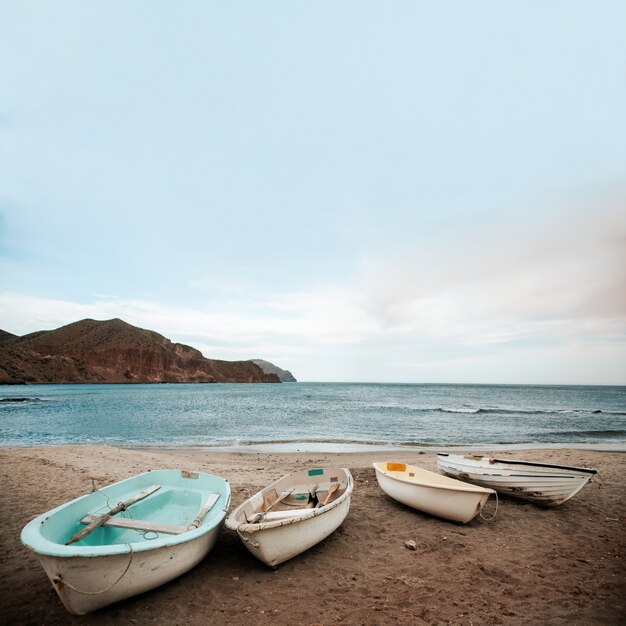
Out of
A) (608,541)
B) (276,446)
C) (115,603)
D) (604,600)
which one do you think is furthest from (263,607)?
(276,446)

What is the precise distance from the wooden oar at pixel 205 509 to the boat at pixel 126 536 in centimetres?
1

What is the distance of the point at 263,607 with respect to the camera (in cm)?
425

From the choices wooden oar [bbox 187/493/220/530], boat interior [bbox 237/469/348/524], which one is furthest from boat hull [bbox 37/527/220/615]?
boat interior [bbox 237/469/348/524]

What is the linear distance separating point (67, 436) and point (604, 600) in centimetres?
2584

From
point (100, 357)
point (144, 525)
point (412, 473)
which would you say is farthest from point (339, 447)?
point (100, 357)

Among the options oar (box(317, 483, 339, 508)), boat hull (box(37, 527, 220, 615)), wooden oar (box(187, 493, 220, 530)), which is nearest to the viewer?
boat hull (box(37, 527, 220, 615))

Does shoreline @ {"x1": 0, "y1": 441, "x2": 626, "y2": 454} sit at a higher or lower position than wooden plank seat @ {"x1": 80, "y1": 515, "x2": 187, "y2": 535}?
lower

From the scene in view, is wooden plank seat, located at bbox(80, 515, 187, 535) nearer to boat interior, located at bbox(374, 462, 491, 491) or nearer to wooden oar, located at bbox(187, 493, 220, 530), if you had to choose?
wooden oar, located at bbox(187, 493, 220, 530)

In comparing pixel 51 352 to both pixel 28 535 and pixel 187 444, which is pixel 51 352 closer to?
pixel 187 444

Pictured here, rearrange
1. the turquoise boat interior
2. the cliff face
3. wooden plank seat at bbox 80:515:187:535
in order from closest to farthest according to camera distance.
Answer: the turquoise boat interior → wooden plank seat at bbox 80:515:187:535 → the cliff face

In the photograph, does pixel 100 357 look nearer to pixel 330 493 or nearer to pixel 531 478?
pixel 330 493

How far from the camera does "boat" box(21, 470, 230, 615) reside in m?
3.59

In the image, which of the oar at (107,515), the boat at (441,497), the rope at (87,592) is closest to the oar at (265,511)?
the rope at (87,592)

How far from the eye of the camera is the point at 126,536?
16.3ft
